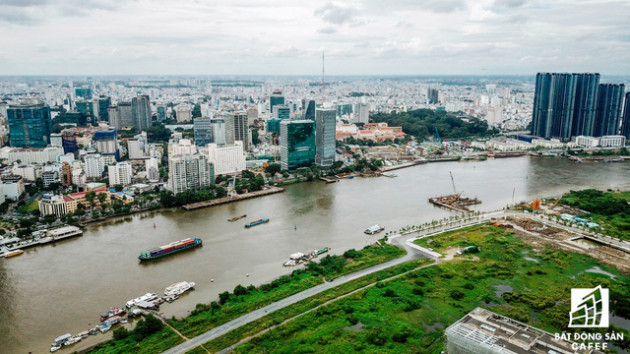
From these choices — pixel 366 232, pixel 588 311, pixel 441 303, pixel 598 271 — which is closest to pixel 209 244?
pixel 366 232

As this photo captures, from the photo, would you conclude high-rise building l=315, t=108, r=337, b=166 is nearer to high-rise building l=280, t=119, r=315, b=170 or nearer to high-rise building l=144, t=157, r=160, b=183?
high-rise building l=280, t=119, r=315, b=170

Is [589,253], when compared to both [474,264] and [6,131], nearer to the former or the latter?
[474,264]

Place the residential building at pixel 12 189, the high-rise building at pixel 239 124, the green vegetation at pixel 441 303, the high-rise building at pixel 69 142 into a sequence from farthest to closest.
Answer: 1. the high-rise building at pixel 239 124
2. the high-rise building at pixel 69 142
3. the residential building at pixel 12 189
4. the green vegetation at pixel 441 303

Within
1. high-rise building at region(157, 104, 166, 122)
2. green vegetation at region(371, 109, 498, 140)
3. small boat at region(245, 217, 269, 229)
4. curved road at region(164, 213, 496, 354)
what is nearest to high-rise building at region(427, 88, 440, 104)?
green vegetation at region(371, 109, 498, 140)

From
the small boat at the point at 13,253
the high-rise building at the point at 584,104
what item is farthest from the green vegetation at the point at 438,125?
the small boat at the point at 13,253

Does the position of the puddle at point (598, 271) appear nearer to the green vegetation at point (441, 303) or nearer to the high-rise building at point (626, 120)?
the green vegetation at point (441, 303)

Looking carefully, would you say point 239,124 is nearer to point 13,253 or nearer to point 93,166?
point 93,166

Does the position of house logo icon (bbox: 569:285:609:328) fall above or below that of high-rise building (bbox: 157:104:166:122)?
below
